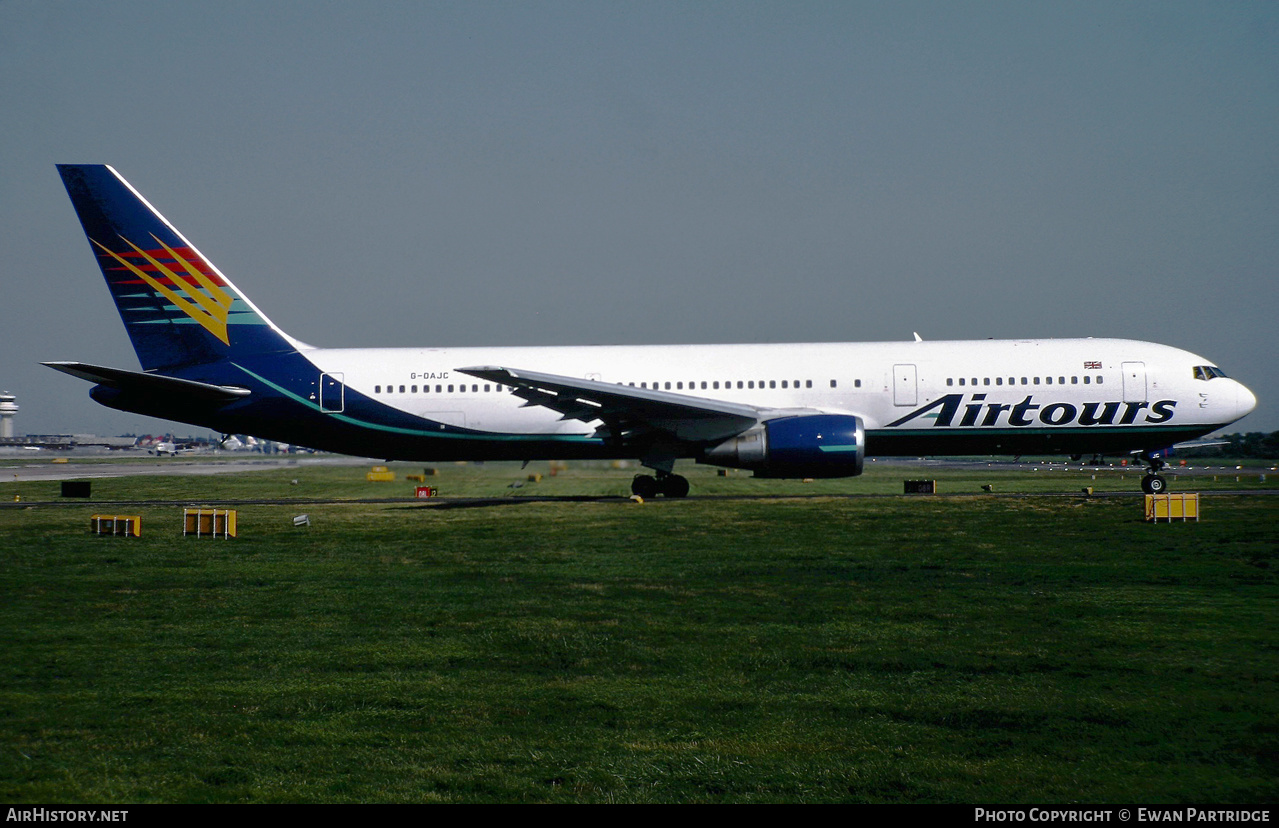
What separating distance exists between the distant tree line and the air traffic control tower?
148 m

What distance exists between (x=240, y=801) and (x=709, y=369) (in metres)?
22.7

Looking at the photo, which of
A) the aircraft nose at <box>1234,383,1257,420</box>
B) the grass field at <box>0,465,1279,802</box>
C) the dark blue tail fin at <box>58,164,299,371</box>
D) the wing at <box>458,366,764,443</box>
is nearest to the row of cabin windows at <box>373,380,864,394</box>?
the wing at <box>458,366,764,443</box>

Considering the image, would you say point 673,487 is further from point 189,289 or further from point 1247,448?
point 1247,448

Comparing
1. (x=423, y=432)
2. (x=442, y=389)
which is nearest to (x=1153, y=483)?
(x=442, y=389)

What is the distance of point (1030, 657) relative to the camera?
330 inches

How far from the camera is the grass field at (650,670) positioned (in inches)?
221

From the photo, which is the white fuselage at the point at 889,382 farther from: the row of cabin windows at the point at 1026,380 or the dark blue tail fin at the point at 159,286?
the dark blue tail fin at the point at 159,286

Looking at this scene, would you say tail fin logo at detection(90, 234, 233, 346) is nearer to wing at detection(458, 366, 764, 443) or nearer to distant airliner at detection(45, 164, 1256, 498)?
distant airliner at detection(45, 164, 1256, 498)

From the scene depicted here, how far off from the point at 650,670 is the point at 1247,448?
84980 mm

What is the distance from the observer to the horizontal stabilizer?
23828 mm

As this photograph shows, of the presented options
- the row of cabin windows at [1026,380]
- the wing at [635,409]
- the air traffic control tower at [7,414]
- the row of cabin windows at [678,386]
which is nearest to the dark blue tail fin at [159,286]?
the row of cabin windows at [678,386]

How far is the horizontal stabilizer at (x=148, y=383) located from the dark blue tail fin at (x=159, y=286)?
3.77 ft

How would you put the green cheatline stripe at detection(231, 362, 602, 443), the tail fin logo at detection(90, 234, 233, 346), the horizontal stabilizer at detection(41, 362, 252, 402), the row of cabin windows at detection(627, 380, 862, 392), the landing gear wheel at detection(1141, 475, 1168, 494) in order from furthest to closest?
1. the green cheatline stripe at detection(231, 362, 602, 443)
2. the row of cabin windows at detection(627, 380, 862, 392)
3. the tail fin logo at detection(90, 234, 233, 346)
4. the landing gear wheel at detection(1141, 475, 1168, 494)
5. the horizontal stabilizer at detection(41, 362, 252, 402)
